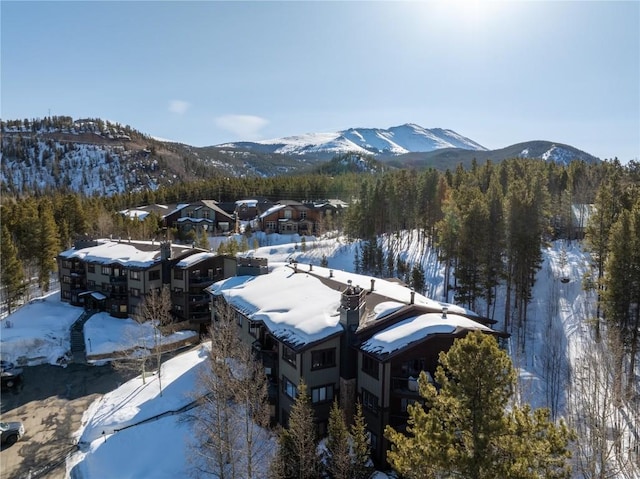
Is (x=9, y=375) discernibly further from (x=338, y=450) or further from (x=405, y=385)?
(x=405, y=385)

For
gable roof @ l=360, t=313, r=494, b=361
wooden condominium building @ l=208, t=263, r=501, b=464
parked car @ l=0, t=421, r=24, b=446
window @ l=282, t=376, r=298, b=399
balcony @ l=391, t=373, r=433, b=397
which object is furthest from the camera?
parked car @ l=0, t=421, r=24, b=446

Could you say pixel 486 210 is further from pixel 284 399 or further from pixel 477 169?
pixel 477 169

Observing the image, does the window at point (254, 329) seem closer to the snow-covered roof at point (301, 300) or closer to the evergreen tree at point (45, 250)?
the snow-covered roof at point (301, 300)

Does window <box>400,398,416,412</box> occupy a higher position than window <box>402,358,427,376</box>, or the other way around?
window <box>402,358,427,376</box>

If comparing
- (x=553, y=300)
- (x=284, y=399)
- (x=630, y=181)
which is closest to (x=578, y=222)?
(x=630, y=181)

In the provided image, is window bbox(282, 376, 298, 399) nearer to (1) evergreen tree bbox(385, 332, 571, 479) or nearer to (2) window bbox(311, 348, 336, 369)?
(2) window bbox(311, 348, 336, 369)

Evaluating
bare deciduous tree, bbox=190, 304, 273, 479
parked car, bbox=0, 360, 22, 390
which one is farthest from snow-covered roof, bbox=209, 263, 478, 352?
parked car, bbox=0, 360, 22, 390

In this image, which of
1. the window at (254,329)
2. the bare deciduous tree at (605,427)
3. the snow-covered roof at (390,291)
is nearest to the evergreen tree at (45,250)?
the snow-covered roof at (390,291)
